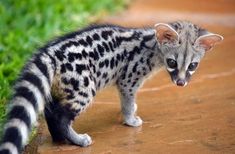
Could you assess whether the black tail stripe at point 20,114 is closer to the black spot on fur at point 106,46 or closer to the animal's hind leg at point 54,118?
the animal's hind leg at point 54,118

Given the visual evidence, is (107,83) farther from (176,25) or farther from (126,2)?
(126,2)

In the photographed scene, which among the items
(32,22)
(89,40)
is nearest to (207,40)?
(89,40)

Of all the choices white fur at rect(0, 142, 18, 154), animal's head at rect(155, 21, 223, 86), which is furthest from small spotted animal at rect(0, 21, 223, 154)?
white fur at rect(0, 142, 18, 154)

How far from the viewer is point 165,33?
6.43 metres

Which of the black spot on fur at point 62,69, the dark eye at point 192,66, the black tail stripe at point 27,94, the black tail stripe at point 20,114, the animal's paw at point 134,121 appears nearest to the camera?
the black tail stripe at point 20,114

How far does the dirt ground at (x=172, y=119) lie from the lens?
19.9ft

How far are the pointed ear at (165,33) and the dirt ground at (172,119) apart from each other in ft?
2.97

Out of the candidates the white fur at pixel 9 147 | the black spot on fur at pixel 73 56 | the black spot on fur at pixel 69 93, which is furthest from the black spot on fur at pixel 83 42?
the white fur at pixel 9 147

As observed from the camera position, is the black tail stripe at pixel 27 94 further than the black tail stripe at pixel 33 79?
No

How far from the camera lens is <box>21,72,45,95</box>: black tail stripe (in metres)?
5.37

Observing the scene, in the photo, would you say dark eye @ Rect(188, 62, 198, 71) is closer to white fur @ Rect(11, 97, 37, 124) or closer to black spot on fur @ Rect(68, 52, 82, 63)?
black spot on fur @ Rect(68, 52, 82, 63)

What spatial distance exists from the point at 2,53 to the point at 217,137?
11.4 feet

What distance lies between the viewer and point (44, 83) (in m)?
5.48

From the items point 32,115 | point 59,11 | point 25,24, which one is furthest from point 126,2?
point 32,115
